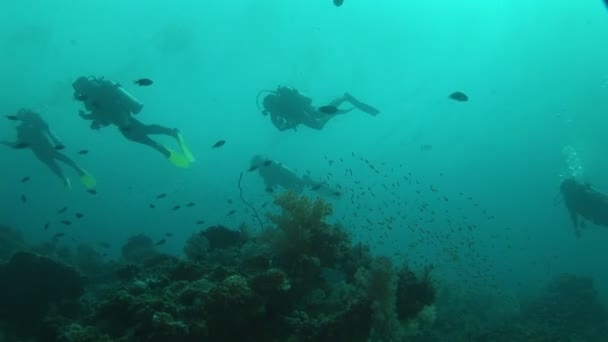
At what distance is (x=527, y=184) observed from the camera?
113 m

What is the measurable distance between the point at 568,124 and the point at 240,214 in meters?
90.9

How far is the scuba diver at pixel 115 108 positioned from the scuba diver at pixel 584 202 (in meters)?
16.0

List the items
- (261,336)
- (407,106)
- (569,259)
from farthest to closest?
1. (407,106)
2. (569,259)
3. (261,336)

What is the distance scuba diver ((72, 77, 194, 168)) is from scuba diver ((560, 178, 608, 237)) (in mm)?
16037

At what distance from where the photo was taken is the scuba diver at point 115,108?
11.9 m

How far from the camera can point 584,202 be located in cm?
1745

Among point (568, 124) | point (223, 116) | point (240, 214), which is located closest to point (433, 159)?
point (568, 124)

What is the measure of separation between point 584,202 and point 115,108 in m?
18.8

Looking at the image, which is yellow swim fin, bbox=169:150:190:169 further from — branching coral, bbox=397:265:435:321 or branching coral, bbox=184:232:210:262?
branching coral, bbox=397:265:435:321

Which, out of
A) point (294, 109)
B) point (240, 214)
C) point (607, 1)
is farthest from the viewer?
point (240, 214)

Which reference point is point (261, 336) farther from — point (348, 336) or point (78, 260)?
point (78, 260)

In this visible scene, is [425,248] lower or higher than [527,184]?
lower

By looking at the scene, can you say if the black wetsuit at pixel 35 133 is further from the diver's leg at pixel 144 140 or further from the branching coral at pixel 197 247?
the branching coral at pixel 197 247

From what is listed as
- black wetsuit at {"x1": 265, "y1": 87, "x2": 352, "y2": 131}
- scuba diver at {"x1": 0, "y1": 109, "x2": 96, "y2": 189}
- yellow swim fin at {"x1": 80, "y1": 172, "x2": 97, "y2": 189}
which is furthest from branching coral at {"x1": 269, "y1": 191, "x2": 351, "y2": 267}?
scuba diver at {"x1": 0, "y1": 109, "x2": 96, "y2": 189}
